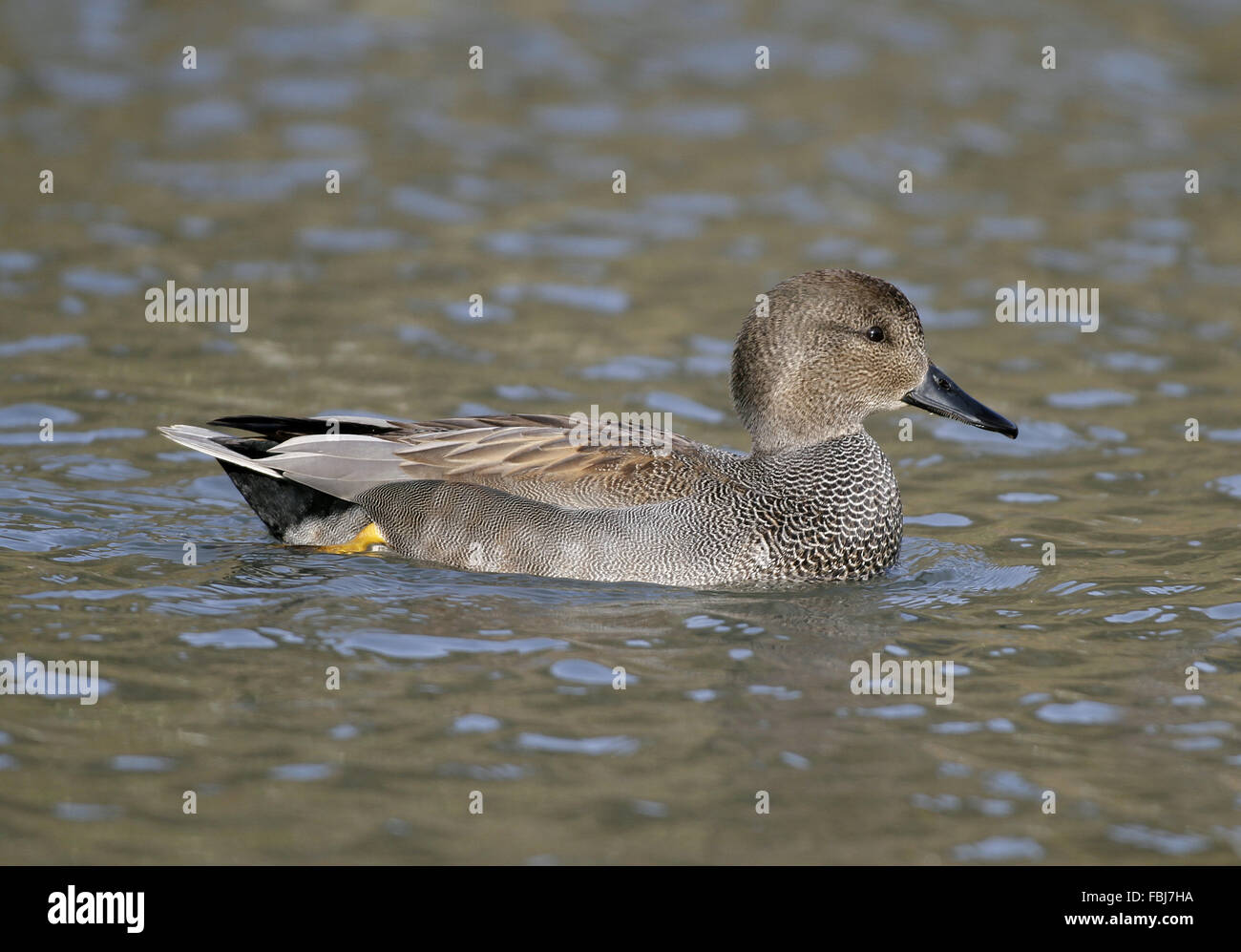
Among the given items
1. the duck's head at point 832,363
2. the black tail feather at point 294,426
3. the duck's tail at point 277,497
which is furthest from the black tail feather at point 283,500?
the duck's head at point 832,363

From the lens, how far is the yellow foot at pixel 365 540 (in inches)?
312

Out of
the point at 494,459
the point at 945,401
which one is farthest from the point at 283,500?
the point at 945,401

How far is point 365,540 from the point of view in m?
7.93

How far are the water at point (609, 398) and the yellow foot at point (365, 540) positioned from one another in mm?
115

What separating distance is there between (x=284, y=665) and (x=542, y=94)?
32.2ft

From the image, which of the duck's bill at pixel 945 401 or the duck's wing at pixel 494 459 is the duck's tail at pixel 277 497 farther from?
the duck's bill at pixel 945 401

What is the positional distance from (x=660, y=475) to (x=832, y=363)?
42.1 inches

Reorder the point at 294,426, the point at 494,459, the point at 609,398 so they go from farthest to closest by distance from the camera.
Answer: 1. the point at 609,398
2. the point at 294,426
3. the point at 494,459

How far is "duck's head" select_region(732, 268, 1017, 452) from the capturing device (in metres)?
8.18

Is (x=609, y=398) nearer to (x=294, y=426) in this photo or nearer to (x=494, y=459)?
(x=494, y=459)

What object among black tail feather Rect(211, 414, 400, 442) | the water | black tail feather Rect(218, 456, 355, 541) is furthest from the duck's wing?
the water

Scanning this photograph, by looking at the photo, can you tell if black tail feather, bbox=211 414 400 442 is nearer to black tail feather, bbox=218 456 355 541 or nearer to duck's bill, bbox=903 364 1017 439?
black tail feather, bbox=218 456 355 541

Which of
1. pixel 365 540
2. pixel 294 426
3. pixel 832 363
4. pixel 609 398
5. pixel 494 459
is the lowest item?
pixel 365 540

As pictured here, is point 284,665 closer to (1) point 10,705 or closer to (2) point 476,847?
(1) point 10,705
